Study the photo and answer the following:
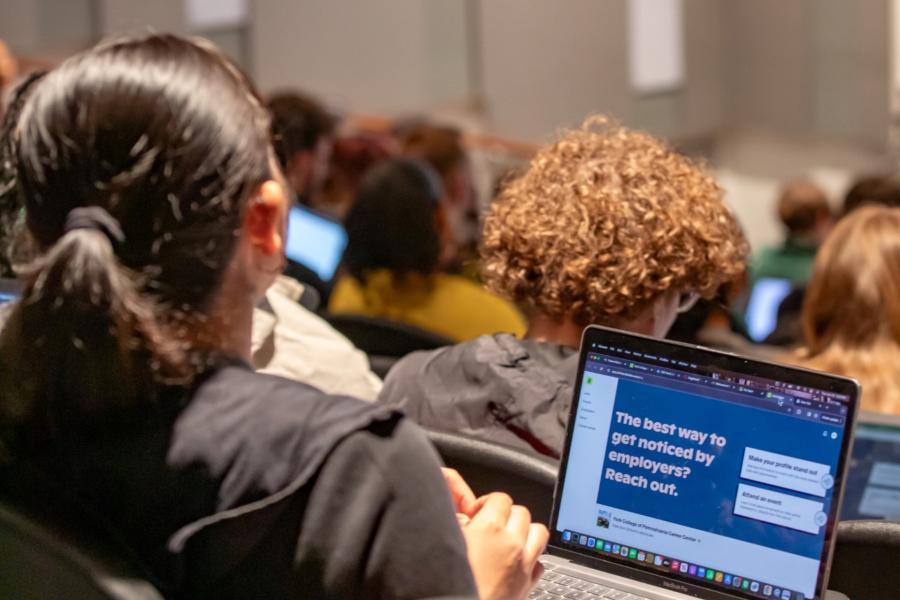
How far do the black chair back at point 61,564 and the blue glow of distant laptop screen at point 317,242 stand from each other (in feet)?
10.1

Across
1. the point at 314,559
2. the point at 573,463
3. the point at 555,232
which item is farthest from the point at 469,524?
the point at 555,232

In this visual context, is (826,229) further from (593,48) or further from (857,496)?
(857,496)

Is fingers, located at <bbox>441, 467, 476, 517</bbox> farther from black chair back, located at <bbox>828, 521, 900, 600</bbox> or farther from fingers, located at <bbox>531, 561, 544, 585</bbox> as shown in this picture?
black chair back, located at <bbox>828, 521, 900, 600</bbox>

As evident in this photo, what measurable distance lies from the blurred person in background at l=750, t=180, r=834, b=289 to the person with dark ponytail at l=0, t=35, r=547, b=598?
15.5ft

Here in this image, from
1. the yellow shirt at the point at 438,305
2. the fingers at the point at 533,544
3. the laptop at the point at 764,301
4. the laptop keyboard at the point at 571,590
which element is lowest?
the laptop at the point at 764,301

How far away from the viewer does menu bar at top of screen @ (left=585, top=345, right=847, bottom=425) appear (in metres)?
1.43

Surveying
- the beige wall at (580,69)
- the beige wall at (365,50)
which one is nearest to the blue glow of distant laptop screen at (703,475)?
the beige wall at (365,50)

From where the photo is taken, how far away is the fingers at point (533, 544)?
1217 millimetres

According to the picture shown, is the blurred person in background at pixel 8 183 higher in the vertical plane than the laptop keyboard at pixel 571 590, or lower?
higher

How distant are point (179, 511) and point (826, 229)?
5.05m

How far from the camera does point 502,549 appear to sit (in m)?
1.20

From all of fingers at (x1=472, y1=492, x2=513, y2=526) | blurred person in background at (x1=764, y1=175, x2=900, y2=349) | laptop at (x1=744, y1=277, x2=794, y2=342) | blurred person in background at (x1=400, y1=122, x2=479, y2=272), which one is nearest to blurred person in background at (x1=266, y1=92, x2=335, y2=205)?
blurred person in background at (x1=400, y1=122, x2=479, y2=272)

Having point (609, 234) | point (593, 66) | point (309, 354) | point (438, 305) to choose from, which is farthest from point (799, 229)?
point (609, 234)

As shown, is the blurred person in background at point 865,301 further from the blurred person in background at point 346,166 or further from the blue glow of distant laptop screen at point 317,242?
the blurred person in background at point 346,166
